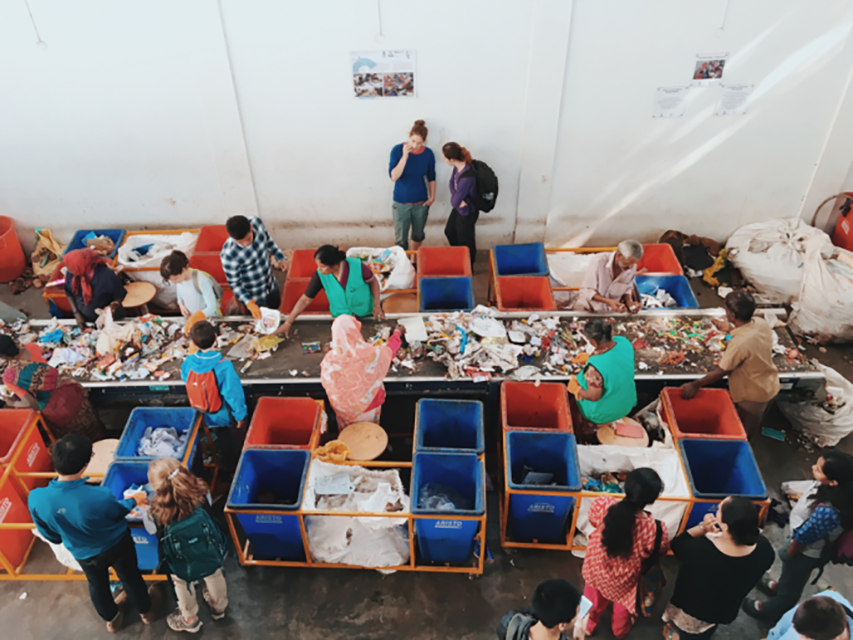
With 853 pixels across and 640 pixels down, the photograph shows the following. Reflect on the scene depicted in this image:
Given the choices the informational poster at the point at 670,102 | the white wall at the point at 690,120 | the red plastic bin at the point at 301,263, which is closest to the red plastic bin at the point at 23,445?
the red plastic bin at the point at 301,263

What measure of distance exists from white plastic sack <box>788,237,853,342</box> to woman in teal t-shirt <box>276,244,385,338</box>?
4881mm

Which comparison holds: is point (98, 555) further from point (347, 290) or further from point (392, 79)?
point (392, 79)

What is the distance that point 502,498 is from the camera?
5.20 m

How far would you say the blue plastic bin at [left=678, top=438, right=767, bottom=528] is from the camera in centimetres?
449

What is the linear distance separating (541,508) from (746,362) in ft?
6.65

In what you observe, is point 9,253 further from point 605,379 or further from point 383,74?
point 605,379

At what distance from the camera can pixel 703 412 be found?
5.24 meters

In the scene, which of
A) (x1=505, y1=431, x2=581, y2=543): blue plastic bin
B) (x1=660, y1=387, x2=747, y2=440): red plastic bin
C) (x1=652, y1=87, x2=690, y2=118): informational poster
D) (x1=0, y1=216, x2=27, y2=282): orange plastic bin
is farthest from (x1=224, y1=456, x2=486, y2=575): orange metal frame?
(x1=0, y1=216, x2=27, y2=282): orange plastic bin

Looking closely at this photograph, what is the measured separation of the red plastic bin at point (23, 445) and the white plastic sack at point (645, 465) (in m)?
4.43

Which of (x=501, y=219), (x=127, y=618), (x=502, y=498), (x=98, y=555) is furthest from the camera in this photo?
(x=501, y=219)

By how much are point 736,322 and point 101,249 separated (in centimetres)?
702

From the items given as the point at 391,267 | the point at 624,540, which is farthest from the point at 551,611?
the point at 391,267

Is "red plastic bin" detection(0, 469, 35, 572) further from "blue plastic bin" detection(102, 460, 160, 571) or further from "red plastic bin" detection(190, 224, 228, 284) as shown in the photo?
"red plastic bin" detection(190, 224, 228, 284)

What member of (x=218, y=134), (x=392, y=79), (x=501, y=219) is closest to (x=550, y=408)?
(x=501, y=219)
